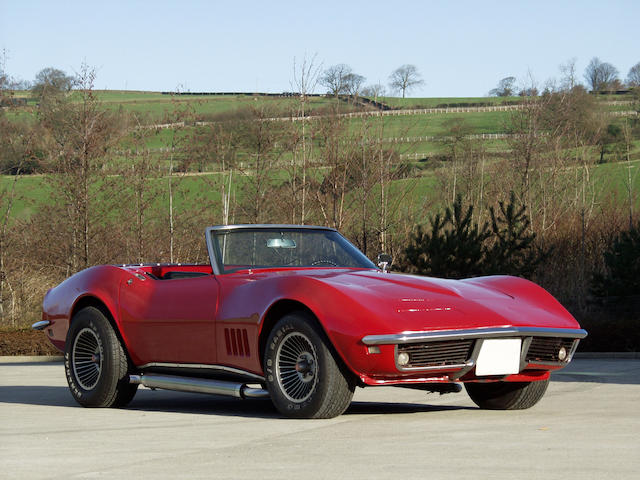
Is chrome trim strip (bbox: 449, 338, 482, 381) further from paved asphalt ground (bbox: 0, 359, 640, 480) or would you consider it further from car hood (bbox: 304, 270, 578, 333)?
paved asphalt ground (bbox: 0, 359, 640, 480)

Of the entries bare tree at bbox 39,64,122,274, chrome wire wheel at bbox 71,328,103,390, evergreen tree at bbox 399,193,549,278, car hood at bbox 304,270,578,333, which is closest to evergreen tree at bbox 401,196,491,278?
evergreen tree at bbox 399,193,549,278

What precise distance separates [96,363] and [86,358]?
21cm

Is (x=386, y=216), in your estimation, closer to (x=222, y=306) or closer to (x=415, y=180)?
(x=415, y=180)

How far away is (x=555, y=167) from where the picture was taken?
30469 mm

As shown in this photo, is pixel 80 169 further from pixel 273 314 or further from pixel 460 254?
pixel 273 314

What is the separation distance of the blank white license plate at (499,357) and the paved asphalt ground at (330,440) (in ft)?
1.16

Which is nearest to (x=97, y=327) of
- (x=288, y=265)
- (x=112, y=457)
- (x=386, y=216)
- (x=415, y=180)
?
(x=288, y=265)

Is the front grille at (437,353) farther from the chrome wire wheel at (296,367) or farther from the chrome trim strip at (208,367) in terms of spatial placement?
the chrome trim strip at (208,367)

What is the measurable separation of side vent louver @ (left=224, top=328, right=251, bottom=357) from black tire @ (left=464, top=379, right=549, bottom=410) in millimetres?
1898

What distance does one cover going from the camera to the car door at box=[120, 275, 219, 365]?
7.50 m

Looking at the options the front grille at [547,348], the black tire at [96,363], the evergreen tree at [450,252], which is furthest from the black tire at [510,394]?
the evergreen tree at [450,252]

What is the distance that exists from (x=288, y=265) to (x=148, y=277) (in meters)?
1.26

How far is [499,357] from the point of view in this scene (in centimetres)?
666

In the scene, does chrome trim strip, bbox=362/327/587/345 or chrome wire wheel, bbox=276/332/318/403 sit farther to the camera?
chrome wire wheel, bbox=276/332/318/403
